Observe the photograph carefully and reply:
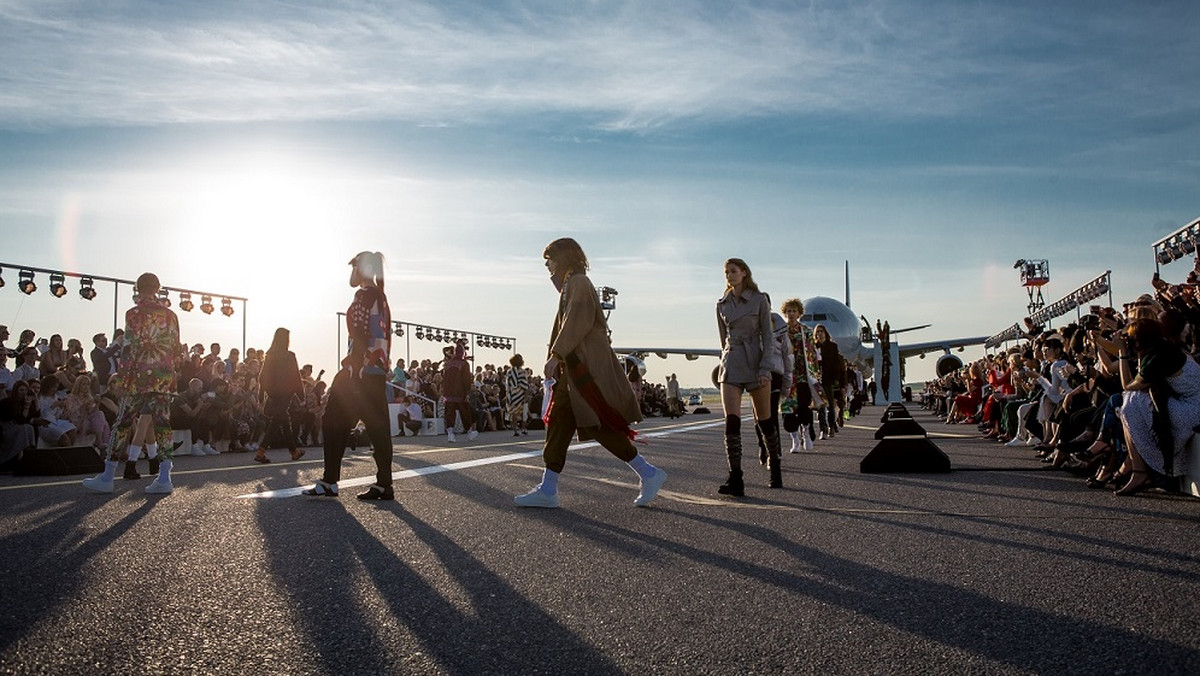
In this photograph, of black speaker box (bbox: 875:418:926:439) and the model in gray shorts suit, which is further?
black speaker box (bbox: 875:418:926:439)

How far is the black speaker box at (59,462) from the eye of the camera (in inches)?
389

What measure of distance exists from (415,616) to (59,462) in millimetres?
8347

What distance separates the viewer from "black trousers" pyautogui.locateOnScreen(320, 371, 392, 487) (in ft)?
23.0

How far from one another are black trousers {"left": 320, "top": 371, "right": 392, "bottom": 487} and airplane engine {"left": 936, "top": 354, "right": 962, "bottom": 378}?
38795mm

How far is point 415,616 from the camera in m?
3.36

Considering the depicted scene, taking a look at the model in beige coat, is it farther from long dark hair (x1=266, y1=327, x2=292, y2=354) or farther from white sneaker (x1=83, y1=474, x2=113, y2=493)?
long dark hair (x1=266, y1=327, x2=292, y2=354)

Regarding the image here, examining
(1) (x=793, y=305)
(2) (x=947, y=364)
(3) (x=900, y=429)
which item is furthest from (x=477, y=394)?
(2) (x=947, y=364)

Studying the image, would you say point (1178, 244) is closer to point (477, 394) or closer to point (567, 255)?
point (567, 255)

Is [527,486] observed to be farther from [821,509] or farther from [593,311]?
[821,509]

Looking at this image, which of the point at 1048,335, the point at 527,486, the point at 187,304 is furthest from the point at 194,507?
the point at 187,304

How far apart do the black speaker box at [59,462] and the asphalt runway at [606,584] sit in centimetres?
291

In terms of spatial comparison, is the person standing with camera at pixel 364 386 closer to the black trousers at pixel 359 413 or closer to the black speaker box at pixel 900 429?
the black trousers at pixel 359 413

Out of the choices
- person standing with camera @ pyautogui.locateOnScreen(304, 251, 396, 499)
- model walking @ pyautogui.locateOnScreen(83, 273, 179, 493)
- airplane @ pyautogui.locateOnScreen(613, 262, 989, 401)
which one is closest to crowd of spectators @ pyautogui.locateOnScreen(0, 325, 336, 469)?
model walking @ pyautogui.locateOnScreen(83, 273, 179, 493)

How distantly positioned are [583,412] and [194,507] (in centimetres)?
289
